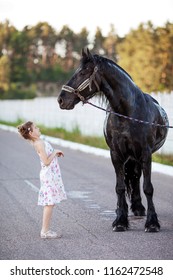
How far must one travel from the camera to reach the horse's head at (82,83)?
8648mm

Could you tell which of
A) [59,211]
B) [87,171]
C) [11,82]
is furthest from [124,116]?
[11,82]

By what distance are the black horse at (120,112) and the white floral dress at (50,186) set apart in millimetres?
737

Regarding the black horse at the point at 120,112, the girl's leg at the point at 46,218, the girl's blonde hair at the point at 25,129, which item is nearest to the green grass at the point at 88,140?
the black horse at the point at 120,112

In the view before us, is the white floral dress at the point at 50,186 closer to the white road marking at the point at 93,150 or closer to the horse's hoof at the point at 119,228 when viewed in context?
the horse's hoof at the point at 119,228

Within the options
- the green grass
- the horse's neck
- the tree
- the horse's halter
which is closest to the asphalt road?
the horse's neck

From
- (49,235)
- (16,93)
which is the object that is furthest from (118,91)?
(16,93)

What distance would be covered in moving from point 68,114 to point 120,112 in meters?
25.1

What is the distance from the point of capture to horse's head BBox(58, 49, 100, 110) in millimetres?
8648

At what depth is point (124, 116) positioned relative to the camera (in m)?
8.79

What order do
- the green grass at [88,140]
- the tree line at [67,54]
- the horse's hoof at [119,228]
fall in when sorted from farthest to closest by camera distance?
the tree line at [67,54]
the green grass at [88,140]
the horse's hoof at [119,228]

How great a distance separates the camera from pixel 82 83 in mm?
8711

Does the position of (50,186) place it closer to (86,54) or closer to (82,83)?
(82,83)
